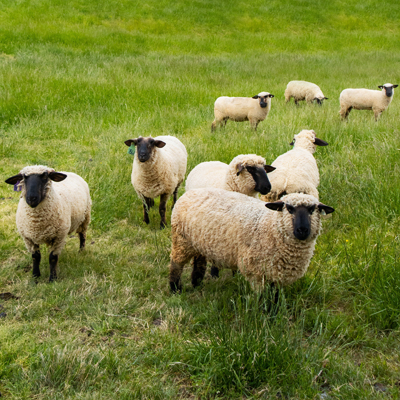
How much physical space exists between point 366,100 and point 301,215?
8346 mm

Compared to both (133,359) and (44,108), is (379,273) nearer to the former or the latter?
(133,359)

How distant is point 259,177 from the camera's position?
4.34 meters

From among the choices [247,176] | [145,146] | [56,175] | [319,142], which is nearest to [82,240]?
[56,175]

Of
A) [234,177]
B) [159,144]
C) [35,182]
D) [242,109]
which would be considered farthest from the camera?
[242,109]

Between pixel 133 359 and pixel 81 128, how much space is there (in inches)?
256

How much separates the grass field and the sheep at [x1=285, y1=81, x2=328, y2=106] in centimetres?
37

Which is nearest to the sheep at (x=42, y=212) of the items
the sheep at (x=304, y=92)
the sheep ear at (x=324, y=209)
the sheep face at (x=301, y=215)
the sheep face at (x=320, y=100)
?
the sheep face at (x=301, y=215)

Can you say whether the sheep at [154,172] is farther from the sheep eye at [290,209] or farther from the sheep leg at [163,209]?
the sheep eye at [290,209]

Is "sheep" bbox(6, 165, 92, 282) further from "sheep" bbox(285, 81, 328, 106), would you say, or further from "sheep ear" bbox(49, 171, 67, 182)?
"sheep" bbox(285, 81, 328, 106)

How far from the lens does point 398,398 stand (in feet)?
7.82

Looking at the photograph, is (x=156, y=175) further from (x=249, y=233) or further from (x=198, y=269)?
(x=249, y=233)

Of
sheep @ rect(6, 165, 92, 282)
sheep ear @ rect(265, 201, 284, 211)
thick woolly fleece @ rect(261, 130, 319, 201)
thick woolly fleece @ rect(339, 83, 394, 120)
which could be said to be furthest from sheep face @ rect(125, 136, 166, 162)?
thick woolly fleece @ rect(339, 83, 394, 120)

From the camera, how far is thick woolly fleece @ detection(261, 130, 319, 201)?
4.62 meters

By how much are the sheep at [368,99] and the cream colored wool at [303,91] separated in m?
1.96
